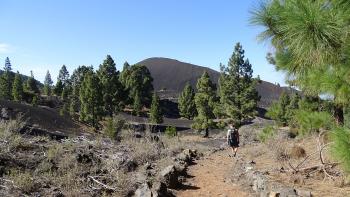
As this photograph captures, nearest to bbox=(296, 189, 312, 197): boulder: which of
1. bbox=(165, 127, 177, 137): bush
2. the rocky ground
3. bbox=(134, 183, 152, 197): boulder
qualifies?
the rocky ground

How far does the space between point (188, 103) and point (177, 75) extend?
101 meters

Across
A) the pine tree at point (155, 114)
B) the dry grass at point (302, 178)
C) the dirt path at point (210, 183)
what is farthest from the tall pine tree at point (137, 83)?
the dry grass at point (302, 178)

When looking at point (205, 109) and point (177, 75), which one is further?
point (177, 75)

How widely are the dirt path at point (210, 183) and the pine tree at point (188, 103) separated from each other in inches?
1927

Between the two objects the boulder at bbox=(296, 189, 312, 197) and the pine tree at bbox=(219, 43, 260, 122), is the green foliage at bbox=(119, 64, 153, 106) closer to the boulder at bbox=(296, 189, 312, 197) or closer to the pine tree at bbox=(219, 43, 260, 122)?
the pine tree at bbox=(219, 43, 260, 122)

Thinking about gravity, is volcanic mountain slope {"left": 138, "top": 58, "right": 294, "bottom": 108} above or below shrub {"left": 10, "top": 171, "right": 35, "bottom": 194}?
above

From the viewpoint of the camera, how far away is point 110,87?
58.4m

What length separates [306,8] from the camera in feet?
17.3

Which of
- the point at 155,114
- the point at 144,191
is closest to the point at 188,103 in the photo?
the point at 155,114

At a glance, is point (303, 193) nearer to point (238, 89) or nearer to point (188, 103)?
point (238, 89)

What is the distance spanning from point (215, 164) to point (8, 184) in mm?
8534

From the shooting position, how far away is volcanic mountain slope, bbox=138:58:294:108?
152000 mm

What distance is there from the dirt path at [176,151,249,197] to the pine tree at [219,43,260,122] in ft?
90.7

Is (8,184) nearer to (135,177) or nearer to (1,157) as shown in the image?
(1,157)
